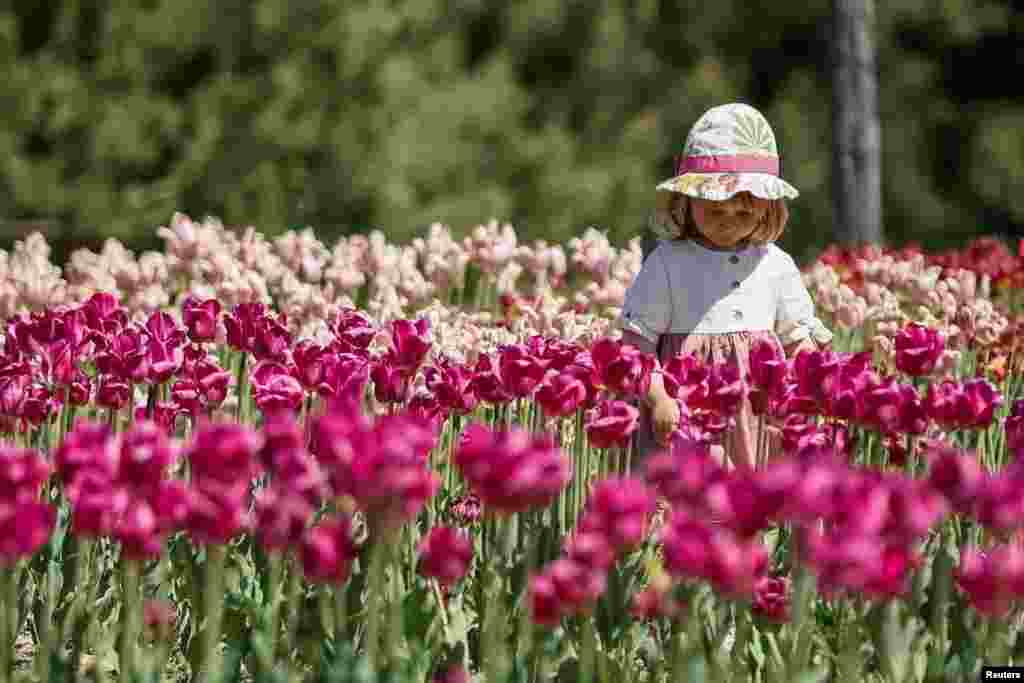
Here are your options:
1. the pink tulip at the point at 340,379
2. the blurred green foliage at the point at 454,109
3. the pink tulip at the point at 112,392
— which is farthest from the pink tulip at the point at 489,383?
the blurred green foliage at the point at 454,109

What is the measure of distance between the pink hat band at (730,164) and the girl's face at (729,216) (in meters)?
0.07

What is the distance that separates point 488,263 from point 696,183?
80.5 inches

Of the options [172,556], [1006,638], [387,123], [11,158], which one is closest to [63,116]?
[11,158]

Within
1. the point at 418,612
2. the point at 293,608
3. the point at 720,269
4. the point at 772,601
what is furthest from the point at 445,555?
the point at 720,269

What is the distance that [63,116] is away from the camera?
12.8 meters

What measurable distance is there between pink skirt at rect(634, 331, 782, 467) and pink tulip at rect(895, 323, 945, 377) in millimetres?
532

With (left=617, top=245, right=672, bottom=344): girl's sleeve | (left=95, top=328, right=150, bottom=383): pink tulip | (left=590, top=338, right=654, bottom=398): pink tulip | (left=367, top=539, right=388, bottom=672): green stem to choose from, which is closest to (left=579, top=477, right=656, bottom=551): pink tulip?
(left=367, top=539, right=388, bottom=672): green stem

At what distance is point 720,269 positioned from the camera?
4.39 metres

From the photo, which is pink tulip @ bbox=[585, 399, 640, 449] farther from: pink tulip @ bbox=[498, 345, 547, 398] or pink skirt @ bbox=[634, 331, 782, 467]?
pink skirt @ bbox=[634, 331, 782, 467]

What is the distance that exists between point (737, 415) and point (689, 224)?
0.51 m

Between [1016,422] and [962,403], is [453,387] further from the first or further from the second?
[1016,422]

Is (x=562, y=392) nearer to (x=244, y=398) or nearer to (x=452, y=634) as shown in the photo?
(x=452, y=634)

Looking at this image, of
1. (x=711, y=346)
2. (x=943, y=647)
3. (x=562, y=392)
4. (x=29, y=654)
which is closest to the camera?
(x=943, y=647)

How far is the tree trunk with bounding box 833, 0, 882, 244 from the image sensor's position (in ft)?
33.3
